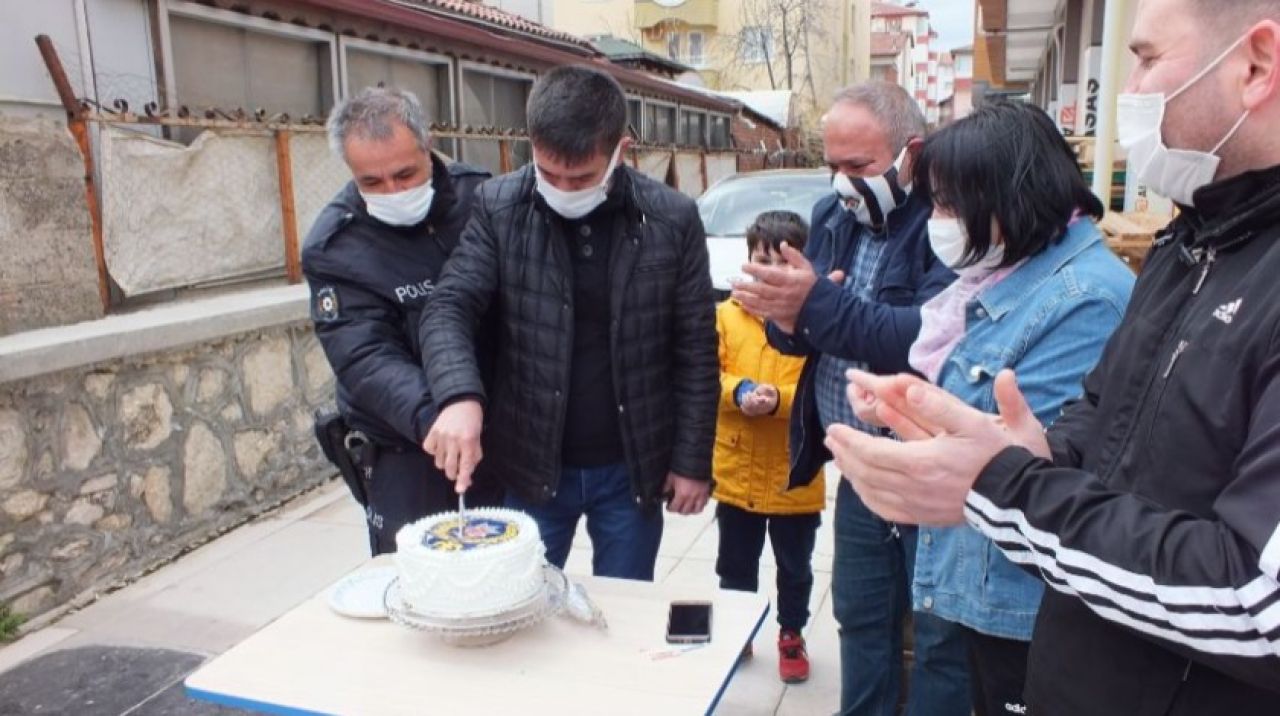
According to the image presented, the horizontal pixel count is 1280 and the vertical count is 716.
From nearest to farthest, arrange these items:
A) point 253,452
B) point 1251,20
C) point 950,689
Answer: point 1251,20, point 950,689, point 253,452

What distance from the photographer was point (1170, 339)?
3.88 feet

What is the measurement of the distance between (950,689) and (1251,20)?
5.41ft

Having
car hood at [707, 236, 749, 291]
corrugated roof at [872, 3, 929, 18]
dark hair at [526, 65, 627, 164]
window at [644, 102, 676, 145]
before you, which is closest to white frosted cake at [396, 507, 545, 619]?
dark hair at [526, 65, 627, 164]

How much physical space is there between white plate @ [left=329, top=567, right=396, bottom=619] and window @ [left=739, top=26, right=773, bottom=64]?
90.5ft

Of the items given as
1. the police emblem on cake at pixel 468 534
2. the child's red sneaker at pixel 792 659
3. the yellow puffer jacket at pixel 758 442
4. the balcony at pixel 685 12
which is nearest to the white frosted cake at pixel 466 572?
the police emblem on cake at pixel 468 534

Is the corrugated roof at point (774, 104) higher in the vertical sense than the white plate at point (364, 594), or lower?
higher

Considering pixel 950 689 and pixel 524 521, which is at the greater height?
pixel 524 521

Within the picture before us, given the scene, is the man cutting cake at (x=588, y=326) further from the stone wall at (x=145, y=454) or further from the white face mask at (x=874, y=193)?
the stone wall at (x=145, y=454)

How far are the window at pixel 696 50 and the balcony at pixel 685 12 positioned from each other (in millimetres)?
711

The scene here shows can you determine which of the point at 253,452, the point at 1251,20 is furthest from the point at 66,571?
the point at 1251,20

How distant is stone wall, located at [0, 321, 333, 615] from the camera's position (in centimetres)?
369

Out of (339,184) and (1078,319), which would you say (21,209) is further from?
(1078,319)

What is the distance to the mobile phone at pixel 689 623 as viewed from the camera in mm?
1801

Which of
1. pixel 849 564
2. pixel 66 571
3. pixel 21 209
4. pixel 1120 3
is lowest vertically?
pixel 66 571
